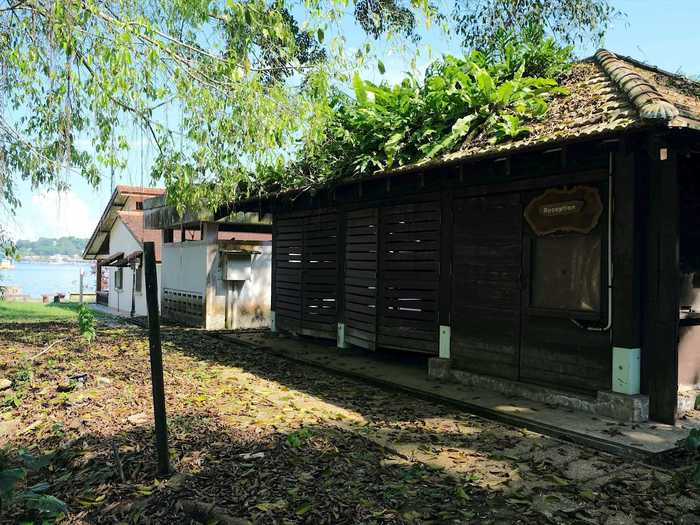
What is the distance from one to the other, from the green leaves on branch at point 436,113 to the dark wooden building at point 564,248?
317 mm

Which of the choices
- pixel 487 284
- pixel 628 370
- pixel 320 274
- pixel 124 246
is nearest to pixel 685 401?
pixel 628 370

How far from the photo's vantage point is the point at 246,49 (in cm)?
748

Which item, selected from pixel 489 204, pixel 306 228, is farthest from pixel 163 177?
pixel 489 204

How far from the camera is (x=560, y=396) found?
6.91m

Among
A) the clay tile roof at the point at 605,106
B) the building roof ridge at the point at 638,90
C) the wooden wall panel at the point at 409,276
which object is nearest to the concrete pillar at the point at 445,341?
the wooden wall panel at the point at 409,276

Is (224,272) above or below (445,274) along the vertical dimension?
below

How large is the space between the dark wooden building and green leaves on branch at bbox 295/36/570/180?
0.32m

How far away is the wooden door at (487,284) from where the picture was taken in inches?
301

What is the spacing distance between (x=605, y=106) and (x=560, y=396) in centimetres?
345

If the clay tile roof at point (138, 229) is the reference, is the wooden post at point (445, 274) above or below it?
below

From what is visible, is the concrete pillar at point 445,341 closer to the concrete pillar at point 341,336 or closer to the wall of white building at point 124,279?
the concrete pillar at point 341,336

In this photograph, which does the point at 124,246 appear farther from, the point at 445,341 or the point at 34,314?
the point at 445,341

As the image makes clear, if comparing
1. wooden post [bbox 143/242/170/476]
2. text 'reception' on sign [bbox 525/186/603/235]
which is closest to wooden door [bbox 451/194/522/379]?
text 'reception' on sign [bbox 525/186/603/235]

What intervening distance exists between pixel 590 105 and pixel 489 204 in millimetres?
1765
